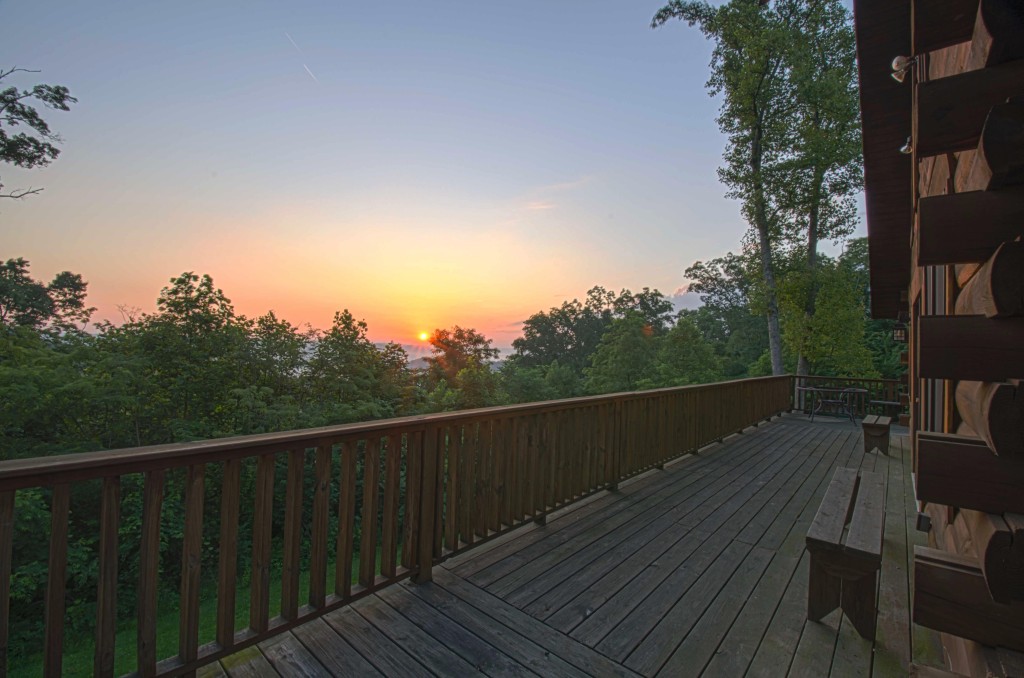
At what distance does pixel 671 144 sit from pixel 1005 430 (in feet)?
32.1

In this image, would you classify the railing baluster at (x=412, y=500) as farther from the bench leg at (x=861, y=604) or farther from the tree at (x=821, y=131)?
the tree at (x=821, y=131)

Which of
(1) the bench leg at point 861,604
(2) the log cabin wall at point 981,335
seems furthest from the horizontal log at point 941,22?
(1) the bench leg at point 861,604

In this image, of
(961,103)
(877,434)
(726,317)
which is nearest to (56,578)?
(961,103)

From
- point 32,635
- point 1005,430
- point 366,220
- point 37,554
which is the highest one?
point 366,220

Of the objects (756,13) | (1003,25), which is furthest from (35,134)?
(756,13)

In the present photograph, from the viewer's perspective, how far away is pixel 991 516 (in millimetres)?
914

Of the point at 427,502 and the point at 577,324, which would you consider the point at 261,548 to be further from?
the point at 577,324

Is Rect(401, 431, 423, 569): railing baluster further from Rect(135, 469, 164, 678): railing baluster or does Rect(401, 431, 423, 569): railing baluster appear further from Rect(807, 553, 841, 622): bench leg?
Rect(807, 553, 841, 622): bench leg

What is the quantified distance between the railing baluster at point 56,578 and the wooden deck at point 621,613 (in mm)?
581

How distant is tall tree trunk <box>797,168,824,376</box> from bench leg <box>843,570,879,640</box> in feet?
43.0

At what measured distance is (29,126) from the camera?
10922 mm

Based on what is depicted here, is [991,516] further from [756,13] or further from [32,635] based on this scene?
[756,13]

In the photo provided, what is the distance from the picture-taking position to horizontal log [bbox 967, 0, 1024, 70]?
0.78 m

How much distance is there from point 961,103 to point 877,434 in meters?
7.12
